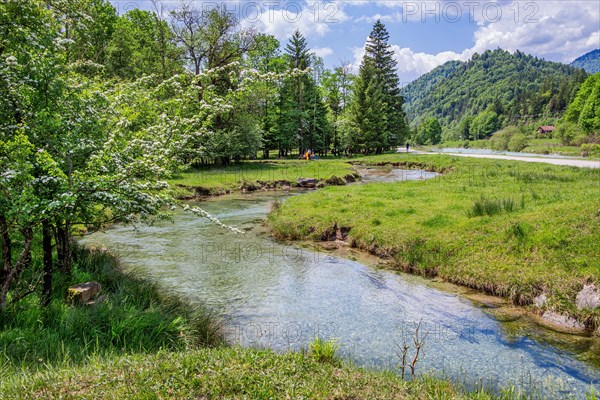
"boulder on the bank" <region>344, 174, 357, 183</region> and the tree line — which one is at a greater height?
the tree line

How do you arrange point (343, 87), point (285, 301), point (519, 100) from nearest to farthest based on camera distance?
point (285, 301)
point (343, 87)
point (519, 100)

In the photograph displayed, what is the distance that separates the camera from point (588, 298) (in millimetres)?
8297

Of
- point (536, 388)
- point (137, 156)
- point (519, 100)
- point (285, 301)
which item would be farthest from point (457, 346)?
point (519, 100)

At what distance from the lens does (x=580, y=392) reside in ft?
19.4

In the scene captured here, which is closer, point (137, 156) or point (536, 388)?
point (536, 388)

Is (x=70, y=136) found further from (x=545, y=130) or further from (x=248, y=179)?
(x=545, y=130)

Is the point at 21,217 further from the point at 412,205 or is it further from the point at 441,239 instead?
the point at 412,205

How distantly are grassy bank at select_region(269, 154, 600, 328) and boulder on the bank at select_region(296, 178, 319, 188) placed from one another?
31.9ft

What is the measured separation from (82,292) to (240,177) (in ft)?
85.8

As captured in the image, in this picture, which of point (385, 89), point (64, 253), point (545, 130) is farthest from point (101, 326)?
point (545, 130)

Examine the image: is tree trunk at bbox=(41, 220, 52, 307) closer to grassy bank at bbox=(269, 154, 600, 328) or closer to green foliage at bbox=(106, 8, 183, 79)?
grassy bank at bbox=(269, 154, 600, 328)

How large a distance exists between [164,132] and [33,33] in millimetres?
2779

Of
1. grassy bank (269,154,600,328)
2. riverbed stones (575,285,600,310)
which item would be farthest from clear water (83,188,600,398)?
riverbed stones (575,285,600,310)

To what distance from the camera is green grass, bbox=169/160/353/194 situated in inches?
1118
